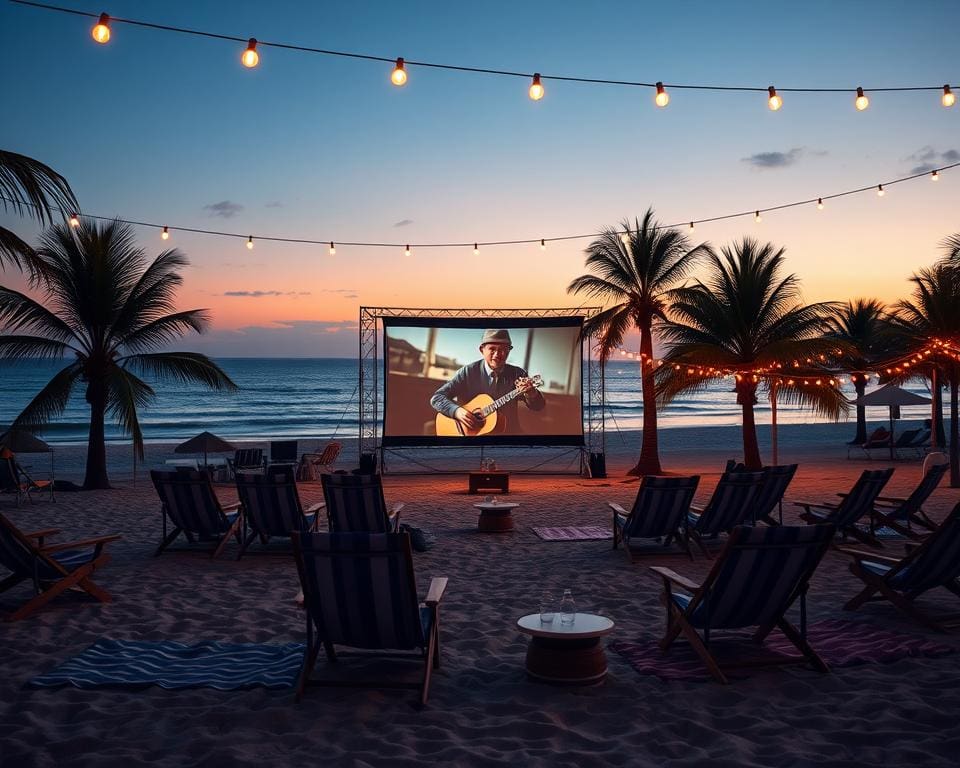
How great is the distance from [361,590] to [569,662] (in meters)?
1.11

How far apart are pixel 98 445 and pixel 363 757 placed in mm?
13405

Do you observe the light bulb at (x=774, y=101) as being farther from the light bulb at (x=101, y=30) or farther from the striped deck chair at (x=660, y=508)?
the light bulb at (x=101, y=30)

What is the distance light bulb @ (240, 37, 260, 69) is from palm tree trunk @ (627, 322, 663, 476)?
456 inches

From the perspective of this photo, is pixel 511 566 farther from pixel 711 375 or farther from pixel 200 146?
pixel 200 146

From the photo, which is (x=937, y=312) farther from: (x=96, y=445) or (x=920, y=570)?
(x=96, y=445)

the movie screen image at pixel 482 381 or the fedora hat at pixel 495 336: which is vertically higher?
the fedora hat at pixel 495 336

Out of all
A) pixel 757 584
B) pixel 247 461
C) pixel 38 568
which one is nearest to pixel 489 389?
pixel 247 461

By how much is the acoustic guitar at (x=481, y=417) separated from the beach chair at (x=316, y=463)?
7.54 feet

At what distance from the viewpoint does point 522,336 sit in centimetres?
1806

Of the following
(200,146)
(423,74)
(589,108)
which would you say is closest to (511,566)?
(423,74)

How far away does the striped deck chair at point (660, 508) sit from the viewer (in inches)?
301

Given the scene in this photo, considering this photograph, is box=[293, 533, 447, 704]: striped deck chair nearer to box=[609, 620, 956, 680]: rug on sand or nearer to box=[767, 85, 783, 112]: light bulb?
box=[609, 620, 956, 680]: rug on sand

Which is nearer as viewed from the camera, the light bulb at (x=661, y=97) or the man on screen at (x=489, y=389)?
the light bulb at (x=661, y=97)

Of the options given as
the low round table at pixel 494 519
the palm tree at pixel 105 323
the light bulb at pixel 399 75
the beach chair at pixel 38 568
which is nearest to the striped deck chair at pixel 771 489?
the low round table at pixel 494 519
